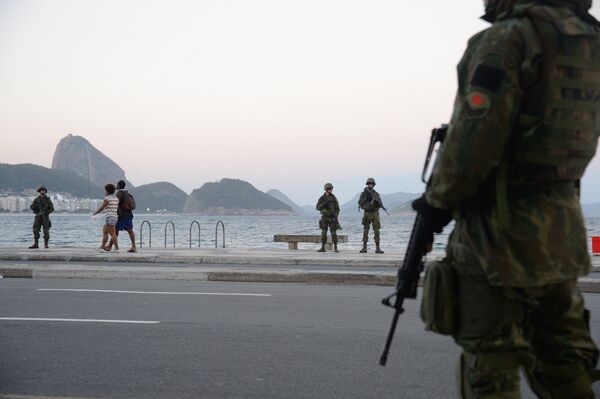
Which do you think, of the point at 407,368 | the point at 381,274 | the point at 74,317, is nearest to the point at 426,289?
the point at 407,368

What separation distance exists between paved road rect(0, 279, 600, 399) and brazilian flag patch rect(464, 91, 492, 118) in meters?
2.68

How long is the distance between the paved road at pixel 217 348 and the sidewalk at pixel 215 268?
6.60ft

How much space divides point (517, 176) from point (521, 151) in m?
0.09

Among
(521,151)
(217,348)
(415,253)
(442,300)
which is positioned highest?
(521,151)

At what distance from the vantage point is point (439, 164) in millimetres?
2766

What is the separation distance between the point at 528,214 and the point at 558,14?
2.37ft

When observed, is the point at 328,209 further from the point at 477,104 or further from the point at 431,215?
the point at 477,104

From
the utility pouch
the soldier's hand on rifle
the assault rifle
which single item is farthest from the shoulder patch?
the utility pouch

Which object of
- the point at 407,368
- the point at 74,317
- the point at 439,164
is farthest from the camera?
the point at 74,317

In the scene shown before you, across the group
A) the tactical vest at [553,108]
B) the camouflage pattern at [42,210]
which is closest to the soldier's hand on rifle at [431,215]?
the tactical vest at [553,108]

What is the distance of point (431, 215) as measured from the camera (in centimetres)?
289

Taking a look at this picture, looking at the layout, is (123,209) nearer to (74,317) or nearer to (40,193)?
(40,193)

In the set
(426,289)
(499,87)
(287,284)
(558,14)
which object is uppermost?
(558,14)

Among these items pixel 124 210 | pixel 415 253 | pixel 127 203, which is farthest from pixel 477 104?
pixel 124 210
